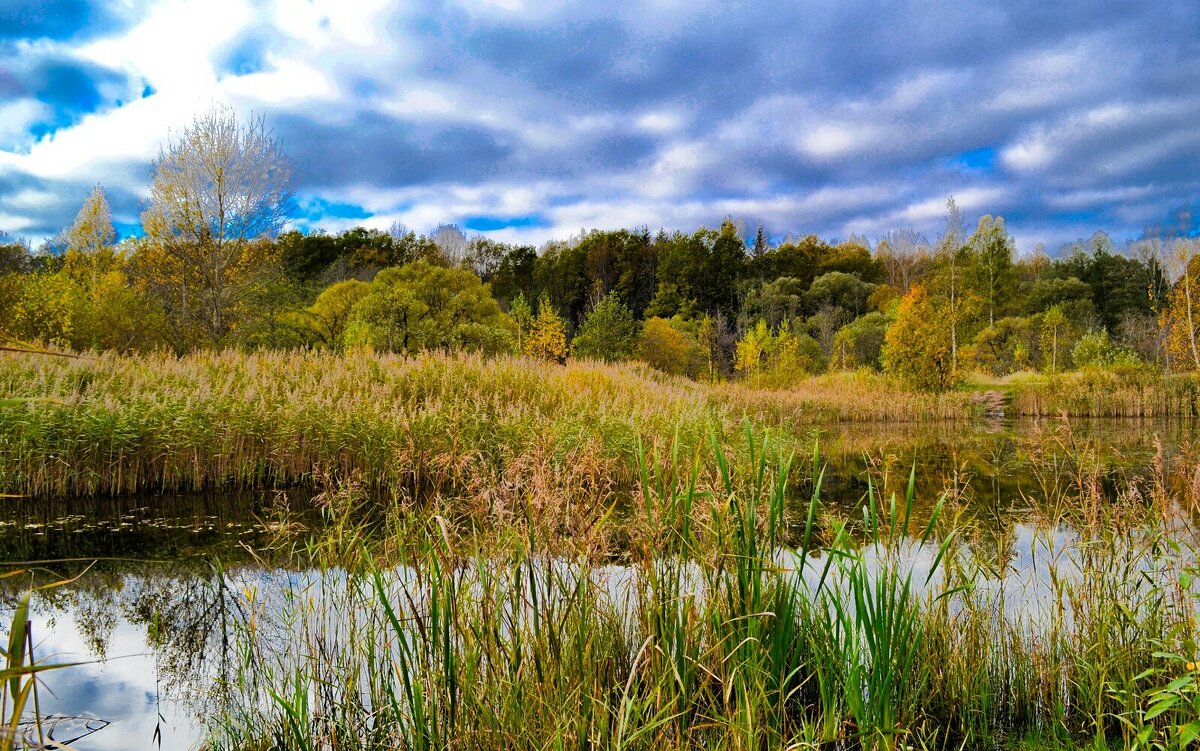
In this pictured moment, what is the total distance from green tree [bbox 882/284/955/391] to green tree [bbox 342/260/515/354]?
11.3 metres

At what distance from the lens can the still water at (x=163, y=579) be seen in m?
2.88

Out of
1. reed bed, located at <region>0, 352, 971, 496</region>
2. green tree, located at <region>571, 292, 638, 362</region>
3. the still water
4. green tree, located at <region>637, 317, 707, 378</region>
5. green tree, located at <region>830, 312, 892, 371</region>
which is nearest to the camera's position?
the still water

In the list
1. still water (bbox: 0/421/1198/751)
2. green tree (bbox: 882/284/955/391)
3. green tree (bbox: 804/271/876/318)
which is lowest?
still water (bbox: 0/421/1198/751)

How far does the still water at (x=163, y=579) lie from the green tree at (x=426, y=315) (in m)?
8.36

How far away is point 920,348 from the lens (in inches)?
797

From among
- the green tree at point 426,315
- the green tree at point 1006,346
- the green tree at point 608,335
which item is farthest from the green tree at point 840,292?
the green tree at point 426,315

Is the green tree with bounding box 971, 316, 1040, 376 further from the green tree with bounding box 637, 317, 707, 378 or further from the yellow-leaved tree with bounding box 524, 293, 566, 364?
the yellow-leaved tree with bounding box 524, 293, 566, 364

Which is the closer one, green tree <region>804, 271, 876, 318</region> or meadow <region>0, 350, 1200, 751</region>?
meadow <region>0, 350, 1200, 751</region>

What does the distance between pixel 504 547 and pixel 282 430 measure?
5952mm

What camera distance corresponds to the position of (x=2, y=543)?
536cm

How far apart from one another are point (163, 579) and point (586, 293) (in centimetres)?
3658

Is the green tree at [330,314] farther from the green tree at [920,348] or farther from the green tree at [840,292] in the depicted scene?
the green tree at [840,292]

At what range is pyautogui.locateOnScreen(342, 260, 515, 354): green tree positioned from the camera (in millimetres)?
17281

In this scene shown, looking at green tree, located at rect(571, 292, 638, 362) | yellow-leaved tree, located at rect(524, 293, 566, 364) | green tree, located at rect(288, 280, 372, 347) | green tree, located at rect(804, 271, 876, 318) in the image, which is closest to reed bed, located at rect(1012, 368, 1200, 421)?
green tree, located at rect(571, 292, 638, 362)
